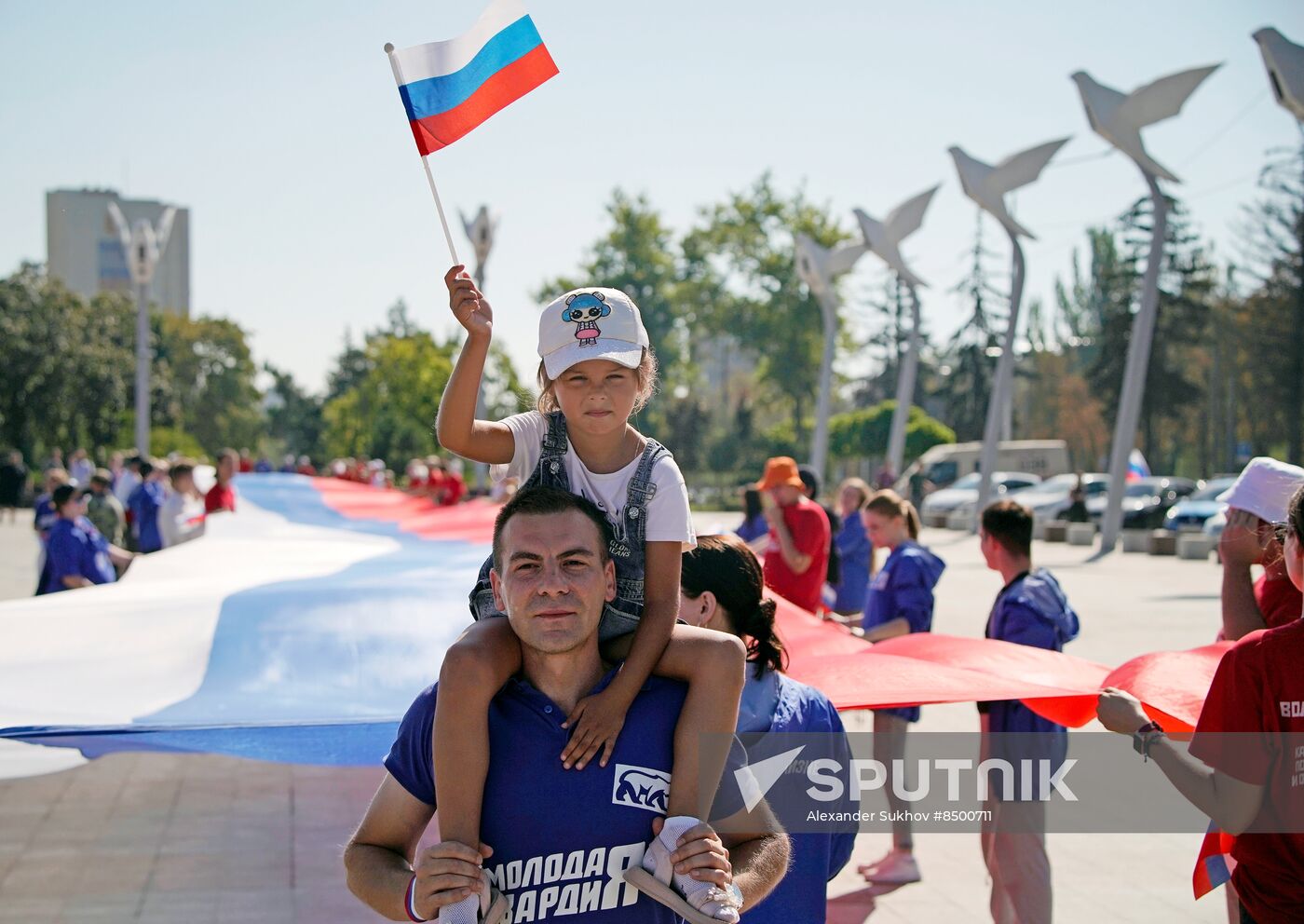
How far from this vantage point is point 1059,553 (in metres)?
26.7

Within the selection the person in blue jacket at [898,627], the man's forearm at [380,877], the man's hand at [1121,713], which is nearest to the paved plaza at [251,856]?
the person in blue jacket at [898,627]

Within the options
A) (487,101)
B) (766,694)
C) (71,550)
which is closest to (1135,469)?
(71,550)

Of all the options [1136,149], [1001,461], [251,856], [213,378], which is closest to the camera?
[251,856]

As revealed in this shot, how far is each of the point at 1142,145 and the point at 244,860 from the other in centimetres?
2151

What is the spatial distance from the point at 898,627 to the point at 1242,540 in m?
2.46

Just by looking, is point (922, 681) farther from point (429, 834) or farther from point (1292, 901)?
point (429, 834)

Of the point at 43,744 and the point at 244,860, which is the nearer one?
the point at 43,744

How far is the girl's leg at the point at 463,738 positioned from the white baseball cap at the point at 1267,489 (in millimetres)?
2668

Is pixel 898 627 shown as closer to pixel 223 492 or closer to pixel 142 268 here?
pixel 223 492

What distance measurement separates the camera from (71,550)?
31.6 ft

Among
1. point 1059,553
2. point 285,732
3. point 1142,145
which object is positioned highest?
point 1142,145

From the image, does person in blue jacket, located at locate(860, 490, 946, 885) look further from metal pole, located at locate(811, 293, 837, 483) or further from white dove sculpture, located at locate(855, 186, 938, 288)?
metal pole, located at locate(811, 293, 837, 483)

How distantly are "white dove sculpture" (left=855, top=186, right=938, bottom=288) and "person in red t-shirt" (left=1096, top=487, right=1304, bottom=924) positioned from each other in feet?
90.3

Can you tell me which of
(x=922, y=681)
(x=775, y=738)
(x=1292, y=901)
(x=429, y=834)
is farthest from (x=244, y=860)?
(x=1292, y=901)
